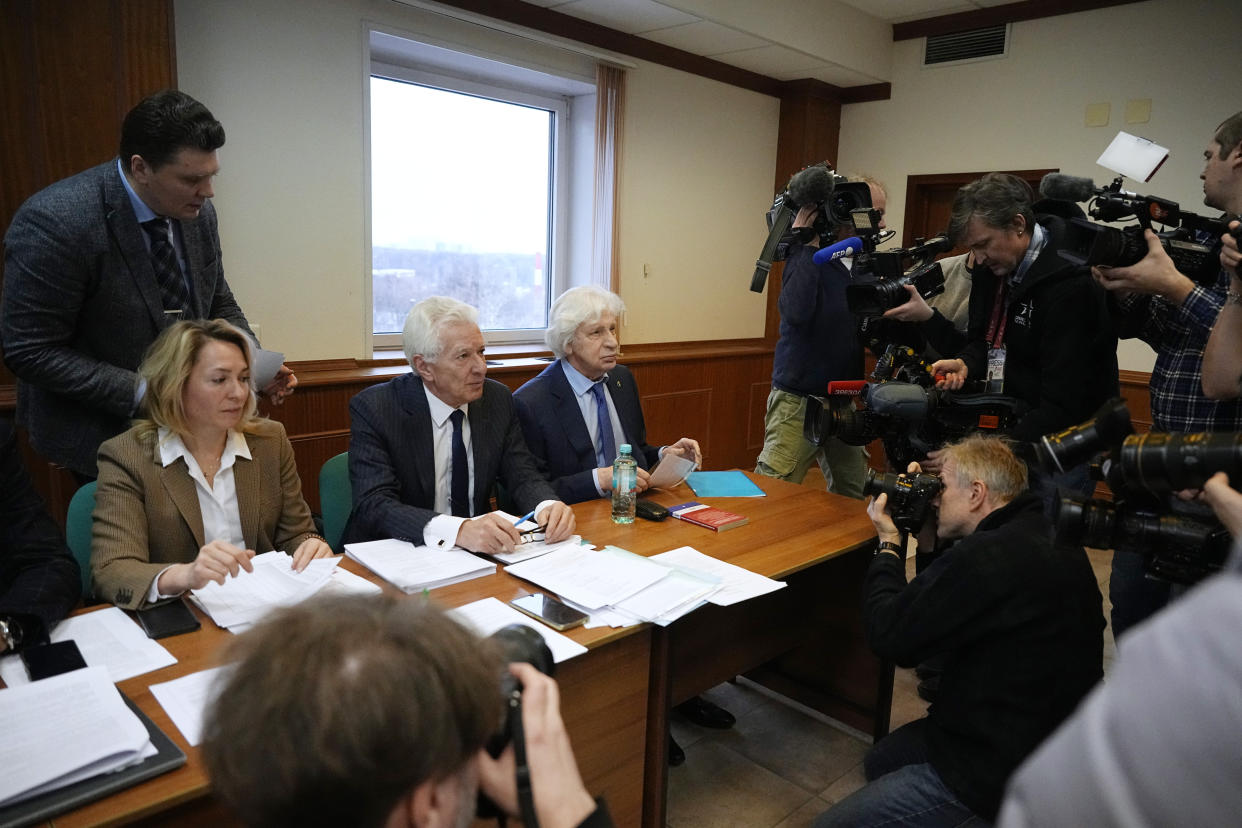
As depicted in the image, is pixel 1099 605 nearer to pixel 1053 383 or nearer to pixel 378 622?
pixel 1053 383

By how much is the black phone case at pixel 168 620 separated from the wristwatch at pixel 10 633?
19 cm

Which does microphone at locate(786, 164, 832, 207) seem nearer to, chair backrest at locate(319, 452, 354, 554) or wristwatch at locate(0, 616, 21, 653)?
chair backrest at locate(319, 452, 354, 554)

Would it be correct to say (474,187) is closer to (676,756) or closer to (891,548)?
(676,756)

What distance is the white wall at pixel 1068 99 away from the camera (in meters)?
4.51

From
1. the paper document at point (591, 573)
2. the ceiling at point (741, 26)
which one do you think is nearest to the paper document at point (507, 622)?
the paper document at point (591, 573)

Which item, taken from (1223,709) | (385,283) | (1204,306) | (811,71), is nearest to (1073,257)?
(1204,306)

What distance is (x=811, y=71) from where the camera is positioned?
545cm

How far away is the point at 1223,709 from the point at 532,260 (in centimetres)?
480

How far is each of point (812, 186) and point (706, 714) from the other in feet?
5.90

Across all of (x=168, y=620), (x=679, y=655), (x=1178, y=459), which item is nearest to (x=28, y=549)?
(x=168, y=620)

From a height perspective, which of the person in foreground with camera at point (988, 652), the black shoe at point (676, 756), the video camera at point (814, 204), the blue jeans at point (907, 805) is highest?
the video camera at point (814, 204)

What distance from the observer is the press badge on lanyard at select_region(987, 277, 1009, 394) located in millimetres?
2553

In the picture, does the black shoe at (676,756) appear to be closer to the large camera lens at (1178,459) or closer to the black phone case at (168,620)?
the black phone case at (168,620)

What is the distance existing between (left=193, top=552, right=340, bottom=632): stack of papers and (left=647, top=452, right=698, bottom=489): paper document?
102 cm
